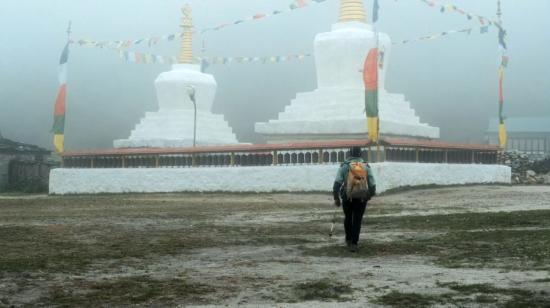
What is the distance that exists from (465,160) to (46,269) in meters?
23.9

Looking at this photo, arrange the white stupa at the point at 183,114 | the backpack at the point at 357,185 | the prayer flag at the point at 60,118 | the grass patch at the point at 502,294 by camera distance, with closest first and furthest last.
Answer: the grass patch at the point at 502,294
the backpack at the point at 357,185
the prayer flag at the point at 60,118
the white stupa at the point at 183,114

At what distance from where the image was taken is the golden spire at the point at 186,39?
135 feet

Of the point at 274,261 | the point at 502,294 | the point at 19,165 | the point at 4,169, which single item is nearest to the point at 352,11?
the point at 19,165

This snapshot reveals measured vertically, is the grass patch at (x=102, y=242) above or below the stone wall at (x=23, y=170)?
below

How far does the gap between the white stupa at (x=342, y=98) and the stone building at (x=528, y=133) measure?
55.4m

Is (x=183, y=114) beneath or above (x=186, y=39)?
beneath

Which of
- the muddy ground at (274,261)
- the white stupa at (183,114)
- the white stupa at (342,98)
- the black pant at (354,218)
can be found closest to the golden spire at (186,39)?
the white stupa at (183,114)

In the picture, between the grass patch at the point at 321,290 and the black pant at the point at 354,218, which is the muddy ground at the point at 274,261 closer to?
the grass patch at the point at 321,290

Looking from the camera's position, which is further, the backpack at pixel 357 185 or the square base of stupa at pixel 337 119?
the square base of stupa at pixel 337 119

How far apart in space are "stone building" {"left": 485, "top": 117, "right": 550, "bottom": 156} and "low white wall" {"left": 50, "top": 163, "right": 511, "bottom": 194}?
2217 inches

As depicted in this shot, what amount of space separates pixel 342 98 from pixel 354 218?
20150 millimetres

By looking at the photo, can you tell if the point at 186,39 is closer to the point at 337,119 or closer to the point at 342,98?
Answer: the point at 342,98

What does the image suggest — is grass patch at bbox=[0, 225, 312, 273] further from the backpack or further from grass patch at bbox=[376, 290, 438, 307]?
grass patch at bbox=[376, 290, 438, 307]

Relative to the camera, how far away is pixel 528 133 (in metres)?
84.6
